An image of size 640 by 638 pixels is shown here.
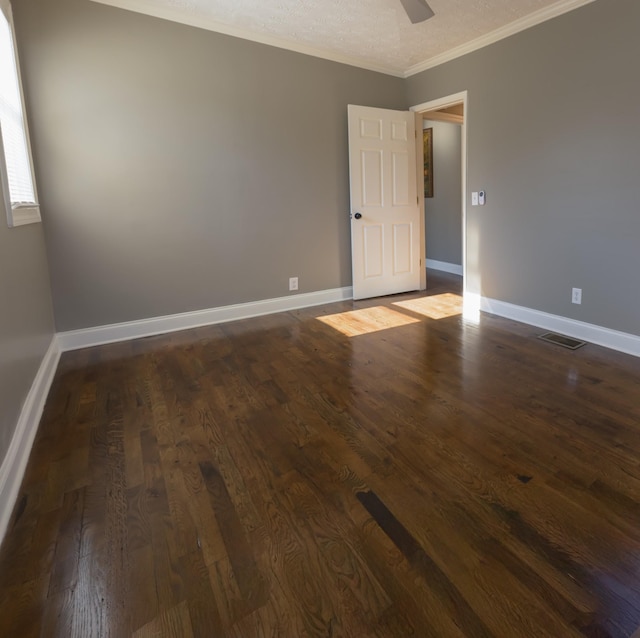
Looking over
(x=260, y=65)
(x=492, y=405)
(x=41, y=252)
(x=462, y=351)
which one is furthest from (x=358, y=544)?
(x=260, y=65)

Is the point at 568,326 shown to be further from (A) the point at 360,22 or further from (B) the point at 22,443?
(B) the point at 22,443

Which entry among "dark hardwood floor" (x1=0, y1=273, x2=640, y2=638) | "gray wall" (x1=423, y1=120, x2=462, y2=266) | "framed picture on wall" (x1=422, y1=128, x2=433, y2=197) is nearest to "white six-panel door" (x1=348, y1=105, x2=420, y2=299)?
"gray wall" (x1=423, y1=120, x2=462, y2=266)

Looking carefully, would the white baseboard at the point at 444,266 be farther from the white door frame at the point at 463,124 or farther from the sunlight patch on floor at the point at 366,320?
the sunlight patch on floor at the point at 366,320

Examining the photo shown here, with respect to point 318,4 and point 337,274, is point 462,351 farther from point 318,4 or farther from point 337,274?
point 318,4

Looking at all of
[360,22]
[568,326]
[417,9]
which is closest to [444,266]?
[568,326]

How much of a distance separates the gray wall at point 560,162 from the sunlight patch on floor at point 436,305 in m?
0.36

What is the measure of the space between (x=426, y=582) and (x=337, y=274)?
3630 mm

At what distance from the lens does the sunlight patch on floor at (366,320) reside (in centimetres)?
368

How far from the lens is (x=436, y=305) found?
4438 mm

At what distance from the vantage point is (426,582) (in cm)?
124

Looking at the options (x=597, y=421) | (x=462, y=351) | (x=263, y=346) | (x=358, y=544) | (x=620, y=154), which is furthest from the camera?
(x=263, y=346)

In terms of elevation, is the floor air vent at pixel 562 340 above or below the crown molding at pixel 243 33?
below

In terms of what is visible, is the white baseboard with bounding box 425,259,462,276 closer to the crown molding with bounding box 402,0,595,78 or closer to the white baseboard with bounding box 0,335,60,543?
the crown molding with bounding box 402,0,595,78

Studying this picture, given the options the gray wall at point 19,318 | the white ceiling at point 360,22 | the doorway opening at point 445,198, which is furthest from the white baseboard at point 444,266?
the gray wall at point 19,318
